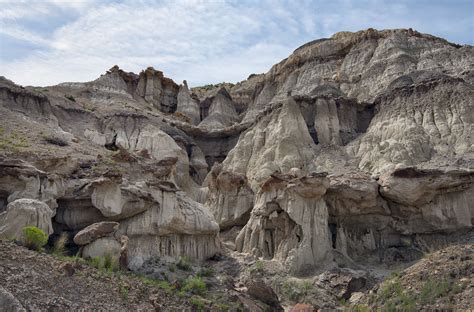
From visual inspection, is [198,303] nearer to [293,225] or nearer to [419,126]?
[293,225]

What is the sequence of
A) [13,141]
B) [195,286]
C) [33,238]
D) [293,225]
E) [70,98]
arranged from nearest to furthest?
[33,238] → [195,286] → [293,225] → [13,141] → [70,98]

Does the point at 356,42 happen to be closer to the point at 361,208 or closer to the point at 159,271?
the point at 361,208

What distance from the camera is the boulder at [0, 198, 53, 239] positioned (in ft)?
89.5

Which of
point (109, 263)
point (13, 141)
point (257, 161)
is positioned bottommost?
point (109, 263)

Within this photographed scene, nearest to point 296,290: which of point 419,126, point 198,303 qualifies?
point 198,303

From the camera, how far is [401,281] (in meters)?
29.4

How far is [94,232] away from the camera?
97.1 ft

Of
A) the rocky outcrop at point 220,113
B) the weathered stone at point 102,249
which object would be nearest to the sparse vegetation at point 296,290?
the weathered stone at point 102,249

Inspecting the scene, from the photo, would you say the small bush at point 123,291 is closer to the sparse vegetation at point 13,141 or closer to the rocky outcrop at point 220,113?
the sparse vegetation at point 13,141

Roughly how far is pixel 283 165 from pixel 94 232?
2011cm

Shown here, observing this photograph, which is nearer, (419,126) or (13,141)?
A: (13,141)

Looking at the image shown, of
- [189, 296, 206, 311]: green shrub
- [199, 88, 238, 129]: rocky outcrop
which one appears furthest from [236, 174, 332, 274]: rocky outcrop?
[199, 88, 238, 129]: rocky outcrop

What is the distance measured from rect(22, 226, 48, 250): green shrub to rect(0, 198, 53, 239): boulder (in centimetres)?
95

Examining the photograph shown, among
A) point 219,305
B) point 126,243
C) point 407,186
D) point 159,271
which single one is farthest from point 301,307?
point 407,186
